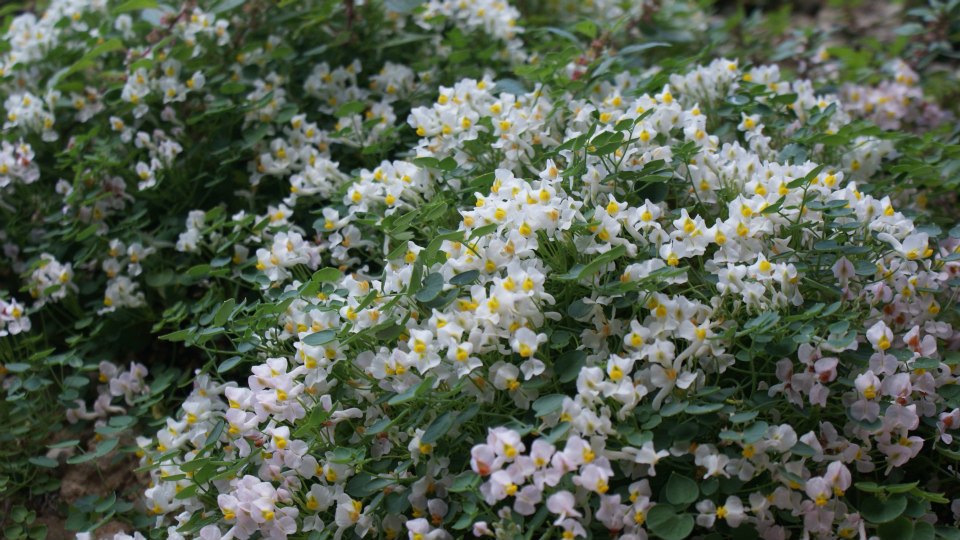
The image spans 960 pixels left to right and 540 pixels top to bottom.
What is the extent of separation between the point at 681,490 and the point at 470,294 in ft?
1.63

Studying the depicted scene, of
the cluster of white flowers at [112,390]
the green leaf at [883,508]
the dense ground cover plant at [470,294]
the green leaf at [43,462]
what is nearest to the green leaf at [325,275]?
the dense ground cover plant at [470,294]

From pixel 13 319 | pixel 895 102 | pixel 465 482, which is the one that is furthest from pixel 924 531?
pixel 13 319

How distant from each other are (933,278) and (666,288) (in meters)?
0.49

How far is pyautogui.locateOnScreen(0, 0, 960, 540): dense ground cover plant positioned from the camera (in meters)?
1.43

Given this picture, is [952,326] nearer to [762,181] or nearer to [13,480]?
[762,181]

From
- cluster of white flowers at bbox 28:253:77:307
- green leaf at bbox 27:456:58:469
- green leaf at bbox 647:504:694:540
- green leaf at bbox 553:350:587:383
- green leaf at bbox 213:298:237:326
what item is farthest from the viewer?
cluster of white flowers at bbox 28:253:77:307

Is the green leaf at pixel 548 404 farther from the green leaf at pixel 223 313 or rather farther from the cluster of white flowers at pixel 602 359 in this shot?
the green leaf at pixel 223 313

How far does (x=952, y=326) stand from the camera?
71.4 inches

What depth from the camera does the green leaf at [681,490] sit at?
137 cm

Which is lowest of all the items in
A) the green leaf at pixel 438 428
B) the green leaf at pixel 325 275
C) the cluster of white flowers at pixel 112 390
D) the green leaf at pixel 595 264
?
the cluster of white flowers at pixel 112 390

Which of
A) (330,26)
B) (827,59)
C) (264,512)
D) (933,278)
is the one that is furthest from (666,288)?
(827,59)

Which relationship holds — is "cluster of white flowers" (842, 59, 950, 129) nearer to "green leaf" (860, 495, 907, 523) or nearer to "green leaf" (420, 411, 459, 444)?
"green leaf" (860, 495, 907, 523)

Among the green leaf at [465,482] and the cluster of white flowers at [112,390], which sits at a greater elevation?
the green leaf at [465,482]

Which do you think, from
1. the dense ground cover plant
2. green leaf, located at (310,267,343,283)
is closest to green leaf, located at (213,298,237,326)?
the dense ground cover plant
